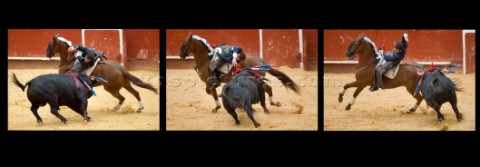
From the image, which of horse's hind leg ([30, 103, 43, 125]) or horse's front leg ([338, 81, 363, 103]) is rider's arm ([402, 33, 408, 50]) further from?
horse's hind leg ([30, 103, 43, 125])

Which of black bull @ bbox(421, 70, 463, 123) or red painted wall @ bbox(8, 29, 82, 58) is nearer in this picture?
black bull @ bbox(421, 70, 463, 123)

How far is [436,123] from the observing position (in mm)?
8328

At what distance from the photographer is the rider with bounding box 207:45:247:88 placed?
849 centimetres

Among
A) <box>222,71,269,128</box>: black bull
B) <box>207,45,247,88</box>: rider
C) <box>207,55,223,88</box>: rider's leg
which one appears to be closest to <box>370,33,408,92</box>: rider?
<box>222,71,269,128</box>: black bull

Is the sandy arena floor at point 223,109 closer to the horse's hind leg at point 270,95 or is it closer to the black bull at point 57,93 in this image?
the horse's hind leg at point 270,95

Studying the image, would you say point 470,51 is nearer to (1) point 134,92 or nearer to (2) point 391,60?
(2) point 391,60

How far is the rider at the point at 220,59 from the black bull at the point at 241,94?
0.97ft

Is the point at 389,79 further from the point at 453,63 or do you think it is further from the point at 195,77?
the point at 195,77

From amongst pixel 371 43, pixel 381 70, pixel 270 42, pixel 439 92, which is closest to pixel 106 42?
pixel 270 42

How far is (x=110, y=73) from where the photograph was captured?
884 centimetres

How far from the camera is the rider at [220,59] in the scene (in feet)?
27.9

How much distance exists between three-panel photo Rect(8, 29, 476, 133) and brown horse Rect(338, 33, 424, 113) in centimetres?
1

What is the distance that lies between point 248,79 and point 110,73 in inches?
69.9

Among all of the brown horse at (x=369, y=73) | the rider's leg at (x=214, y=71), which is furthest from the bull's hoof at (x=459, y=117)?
the rider's leg at (x=214, y=71)
